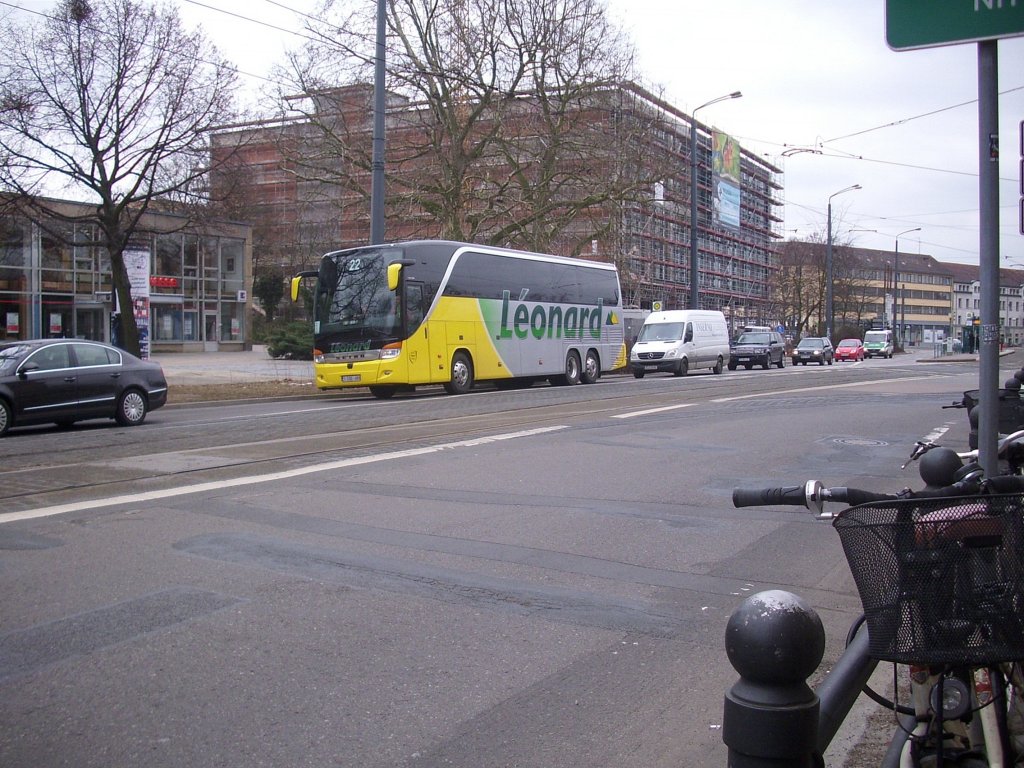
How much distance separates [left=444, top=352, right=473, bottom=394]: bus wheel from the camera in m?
23.5

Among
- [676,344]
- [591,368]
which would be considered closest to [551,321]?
[591,368]

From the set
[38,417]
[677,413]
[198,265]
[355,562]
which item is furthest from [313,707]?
[198,265]

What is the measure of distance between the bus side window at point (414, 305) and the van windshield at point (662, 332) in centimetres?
1356

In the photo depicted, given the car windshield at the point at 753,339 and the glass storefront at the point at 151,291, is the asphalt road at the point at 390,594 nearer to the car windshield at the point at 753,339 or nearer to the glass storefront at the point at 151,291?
the glass storefront at the point at 151,291

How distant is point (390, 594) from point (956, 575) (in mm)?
3877

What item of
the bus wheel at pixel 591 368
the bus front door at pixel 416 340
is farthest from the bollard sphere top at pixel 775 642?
the bus wheel at pixel 591 368

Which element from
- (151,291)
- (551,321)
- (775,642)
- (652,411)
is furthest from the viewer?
(151,291)

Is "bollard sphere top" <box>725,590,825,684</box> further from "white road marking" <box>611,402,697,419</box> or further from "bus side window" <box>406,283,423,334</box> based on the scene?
"bus side window" <box>406,283,423,334</box>

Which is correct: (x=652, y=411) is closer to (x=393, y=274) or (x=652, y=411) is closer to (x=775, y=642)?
(x=393, y=274)

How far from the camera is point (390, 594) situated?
553 cm

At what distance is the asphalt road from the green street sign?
2979 millimetres

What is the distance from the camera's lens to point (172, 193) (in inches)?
975

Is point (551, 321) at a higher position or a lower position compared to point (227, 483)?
higher

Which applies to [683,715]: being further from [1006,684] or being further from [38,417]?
[38,417]
